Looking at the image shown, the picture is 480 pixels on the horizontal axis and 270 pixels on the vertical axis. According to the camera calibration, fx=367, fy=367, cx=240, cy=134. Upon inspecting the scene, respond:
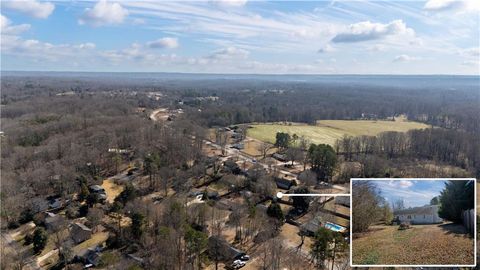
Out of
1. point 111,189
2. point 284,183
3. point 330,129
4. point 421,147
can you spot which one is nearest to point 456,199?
point 284,183

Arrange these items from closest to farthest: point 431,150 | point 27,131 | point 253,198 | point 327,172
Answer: point 253,198 < point 327,172 < point 27,131 < point 431,150

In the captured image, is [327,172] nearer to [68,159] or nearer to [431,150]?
[431,150]

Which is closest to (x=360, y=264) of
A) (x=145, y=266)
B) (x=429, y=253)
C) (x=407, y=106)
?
(x=429, y=253)

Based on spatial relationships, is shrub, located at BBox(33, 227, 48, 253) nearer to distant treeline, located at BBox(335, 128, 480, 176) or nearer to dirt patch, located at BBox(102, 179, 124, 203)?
dirt patch, located at BBox(102, 179, 124, 203)

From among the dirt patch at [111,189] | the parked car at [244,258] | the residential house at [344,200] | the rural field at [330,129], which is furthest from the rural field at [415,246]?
the rural field at [330,129]

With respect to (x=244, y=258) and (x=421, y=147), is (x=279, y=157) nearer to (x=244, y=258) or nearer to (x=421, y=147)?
(x=421, y=147)

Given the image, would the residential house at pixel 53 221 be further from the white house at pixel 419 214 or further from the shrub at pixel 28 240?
the white house at pixel 419 214

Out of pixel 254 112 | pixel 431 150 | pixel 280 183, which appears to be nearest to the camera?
pixel 280 183
